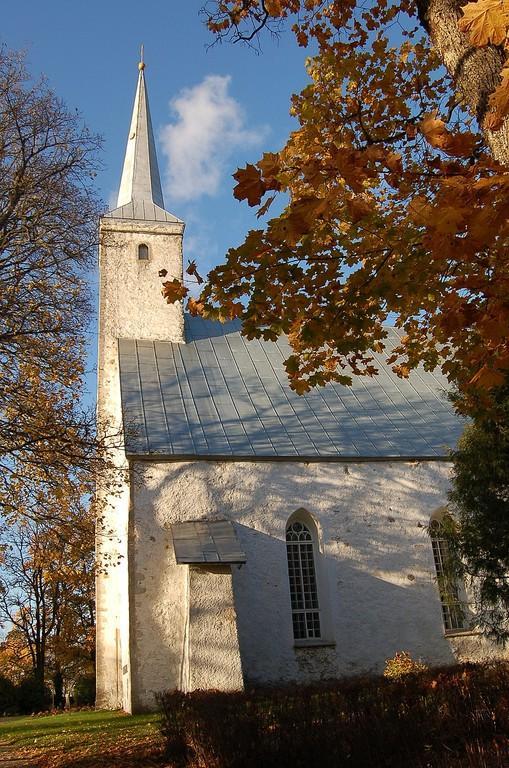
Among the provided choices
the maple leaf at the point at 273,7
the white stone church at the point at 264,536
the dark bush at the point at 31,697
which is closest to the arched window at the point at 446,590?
the white stone church at the point at 264,536

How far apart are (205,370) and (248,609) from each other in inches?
255

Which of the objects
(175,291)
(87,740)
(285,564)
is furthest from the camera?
(285,564)

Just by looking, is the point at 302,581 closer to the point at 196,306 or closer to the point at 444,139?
the point at 196,306

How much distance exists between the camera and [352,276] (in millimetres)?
6348

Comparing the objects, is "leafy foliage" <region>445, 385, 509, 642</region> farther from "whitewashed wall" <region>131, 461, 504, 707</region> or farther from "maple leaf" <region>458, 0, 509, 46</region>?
"maple leaf" <region>458, 0, 509, 46</region>

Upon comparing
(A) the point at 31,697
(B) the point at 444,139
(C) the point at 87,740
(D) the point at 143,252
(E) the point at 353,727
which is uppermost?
(D) the point at 143,252

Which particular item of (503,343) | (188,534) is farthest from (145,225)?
(503,343)

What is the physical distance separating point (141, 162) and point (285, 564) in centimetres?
1467

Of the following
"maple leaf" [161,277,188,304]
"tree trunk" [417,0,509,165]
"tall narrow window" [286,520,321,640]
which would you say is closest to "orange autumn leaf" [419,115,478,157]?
"tree trunk" [417,0,509,165]

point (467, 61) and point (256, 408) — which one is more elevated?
point (256, 408)

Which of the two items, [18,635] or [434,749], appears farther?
[18,635]

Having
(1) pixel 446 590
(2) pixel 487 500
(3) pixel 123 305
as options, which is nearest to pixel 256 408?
(3) pixel 123 305

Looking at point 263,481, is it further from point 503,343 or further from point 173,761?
point 503,343

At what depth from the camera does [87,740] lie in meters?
9.91
